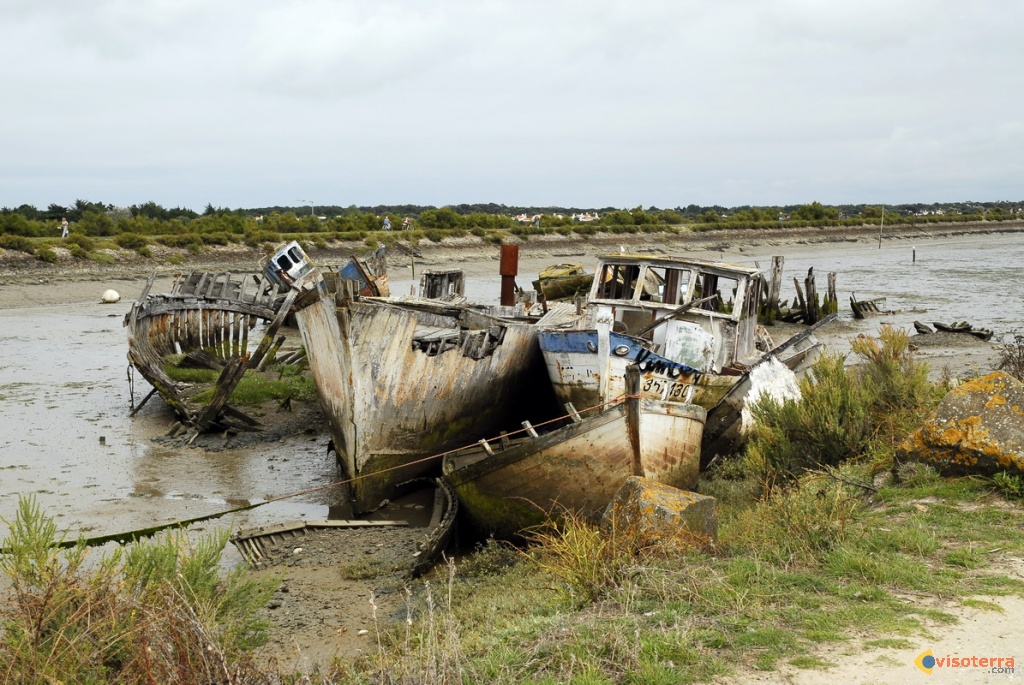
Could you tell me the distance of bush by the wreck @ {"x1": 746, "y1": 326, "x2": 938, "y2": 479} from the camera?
9.18 meters

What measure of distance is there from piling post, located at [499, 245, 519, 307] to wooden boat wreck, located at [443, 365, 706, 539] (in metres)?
7.13

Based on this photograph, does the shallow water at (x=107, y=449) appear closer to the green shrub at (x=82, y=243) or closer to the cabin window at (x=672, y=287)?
the cabin window at (x=672, y=287)

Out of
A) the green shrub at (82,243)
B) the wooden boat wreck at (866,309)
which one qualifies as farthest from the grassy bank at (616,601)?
the green shrub at (82,243)

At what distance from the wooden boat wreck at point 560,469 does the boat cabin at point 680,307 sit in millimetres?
2885

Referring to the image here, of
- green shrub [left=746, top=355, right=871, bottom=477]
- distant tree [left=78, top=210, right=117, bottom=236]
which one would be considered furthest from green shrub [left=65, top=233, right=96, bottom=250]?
green shrub [left=746, top=355, right=871, bottom=477]

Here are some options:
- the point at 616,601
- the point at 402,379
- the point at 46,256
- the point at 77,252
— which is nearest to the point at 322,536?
the point at 402,379

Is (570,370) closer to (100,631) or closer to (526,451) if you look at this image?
(526,451)

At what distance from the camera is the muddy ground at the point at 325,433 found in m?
6.86

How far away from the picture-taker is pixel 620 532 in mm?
6316

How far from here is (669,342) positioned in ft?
39.5

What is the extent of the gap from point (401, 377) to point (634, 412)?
2988mm

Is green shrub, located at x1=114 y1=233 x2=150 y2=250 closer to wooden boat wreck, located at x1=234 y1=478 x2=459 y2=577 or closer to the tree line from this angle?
the tree line

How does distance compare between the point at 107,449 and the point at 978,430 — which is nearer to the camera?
the point at 978,430

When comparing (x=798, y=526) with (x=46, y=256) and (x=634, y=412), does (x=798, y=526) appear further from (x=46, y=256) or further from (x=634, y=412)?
(x=46, y=256)
